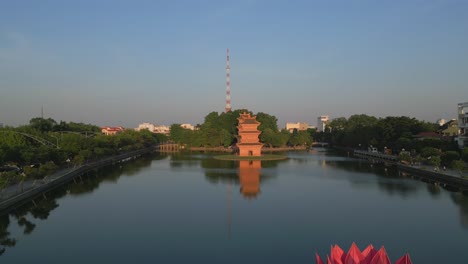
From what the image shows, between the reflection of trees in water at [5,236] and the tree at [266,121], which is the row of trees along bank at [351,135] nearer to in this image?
the tree at [266,121]

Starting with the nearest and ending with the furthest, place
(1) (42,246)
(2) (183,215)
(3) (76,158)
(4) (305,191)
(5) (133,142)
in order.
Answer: (1) (42,246)
(2) (183,215)
(4) (305,191)
(3) (76,158)
(5) (133,142)

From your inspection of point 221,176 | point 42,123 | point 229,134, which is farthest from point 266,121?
point 221,176

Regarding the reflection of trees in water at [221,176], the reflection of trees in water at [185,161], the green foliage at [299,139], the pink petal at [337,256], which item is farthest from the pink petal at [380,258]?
the green foliage at [299,139]

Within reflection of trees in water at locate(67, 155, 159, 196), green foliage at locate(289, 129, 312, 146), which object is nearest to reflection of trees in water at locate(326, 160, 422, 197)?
reflection of trees in water at locate(67, 155, 159, 196)

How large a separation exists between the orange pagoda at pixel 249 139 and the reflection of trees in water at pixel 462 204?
102ft

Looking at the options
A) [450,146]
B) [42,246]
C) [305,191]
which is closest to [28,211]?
[42,246]

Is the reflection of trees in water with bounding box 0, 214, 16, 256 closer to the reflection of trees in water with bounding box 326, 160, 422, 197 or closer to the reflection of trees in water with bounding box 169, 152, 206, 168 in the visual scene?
the reflection of trees in water with bounding box 326, 160, 422, 197

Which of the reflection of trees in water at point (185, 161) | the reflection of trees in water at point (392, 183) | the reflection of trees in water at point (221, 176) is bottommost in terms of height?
the reflection of trees in water at point (392, 183)

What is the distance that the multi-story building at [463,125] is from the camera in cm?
3621

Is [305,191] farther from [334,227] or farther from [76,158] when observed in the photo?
[76,158]

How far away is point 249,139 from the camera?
52875 mm

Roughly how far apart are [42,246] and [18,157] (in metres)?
15.6

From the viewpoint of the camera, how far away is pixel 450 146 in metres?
36.2

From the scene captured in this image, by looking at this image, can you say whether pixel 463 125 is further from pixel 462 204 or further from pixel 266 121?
pixel 266 121
